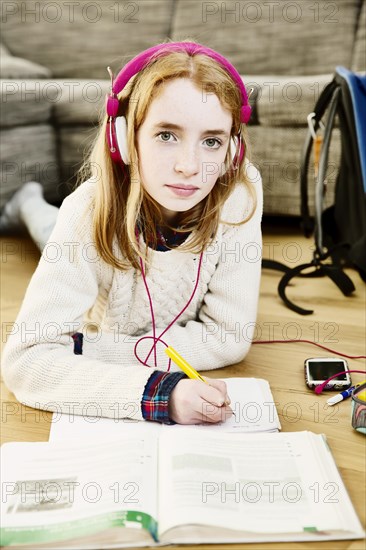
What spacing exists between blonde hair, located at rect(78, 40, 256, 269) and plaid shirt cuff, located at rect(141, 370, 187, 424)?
0.73 feet

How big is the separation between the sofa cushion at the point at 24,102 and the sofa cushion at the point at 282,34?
2.46 feet

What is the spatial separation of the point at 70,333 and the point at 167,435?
301 millimetres

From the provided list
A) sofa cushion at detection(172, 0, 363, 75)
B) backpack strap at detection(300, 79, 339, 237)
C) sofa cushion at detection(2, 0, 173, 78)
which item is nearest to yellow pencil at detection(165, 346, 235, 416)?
backpack strap at detection(300, 79, 339, 237)

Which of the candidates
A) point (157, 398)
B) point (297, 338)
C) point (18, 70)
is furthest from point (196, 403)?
point (18, 70)

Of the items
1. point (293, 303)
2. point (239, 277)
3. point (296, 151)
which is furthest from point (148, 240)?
point (296, 151)

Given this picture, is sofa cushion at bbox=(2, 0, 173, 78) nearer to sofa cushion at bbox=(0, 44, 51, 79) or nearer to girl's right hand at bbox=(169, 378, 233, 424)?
sofa cushion at bbox=(0, 44, 51, 79)

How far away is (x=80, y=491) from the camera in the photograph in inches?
32.5

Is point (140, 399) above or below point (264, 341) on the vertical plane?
above

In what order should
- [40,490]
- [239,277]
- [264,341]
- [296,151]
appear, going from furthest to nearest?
[296,151] < [264,341] < [239,277] < [40,490]

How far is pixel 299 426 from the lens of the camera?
1077mm

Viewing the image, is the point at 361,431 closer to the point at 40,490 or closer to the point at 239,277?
the point at 239,277

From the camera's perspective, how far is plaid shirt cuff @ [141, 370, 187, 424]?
3.28ft

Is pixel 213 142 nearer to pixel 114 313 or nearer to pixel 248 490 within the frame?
pixel 114 313

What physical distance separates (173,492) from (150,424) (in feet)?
0.72
